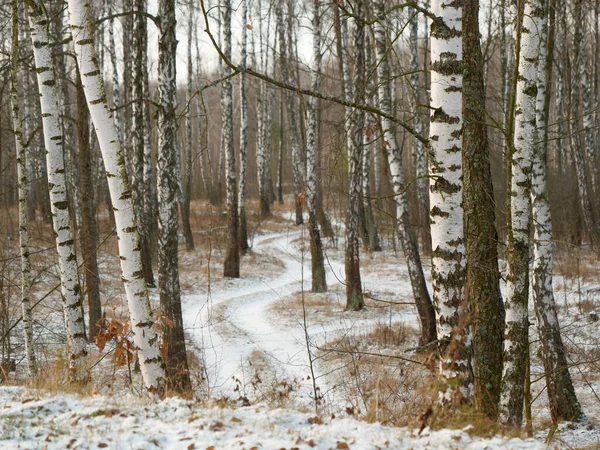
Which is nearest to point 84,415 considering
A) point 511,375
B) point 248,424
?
point 248,424

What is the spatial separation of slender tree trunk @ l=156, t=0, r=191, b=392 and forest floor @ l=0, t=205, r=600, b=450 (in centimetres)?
48

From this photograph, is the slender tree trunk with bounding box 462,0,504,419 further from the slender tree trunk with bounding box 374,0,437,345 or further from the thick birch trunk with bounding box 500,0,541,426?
the slender tree trunk with bounding box 374,0,437,345

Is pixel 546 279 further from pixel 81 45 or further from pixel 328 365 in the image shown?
pixel 81 45

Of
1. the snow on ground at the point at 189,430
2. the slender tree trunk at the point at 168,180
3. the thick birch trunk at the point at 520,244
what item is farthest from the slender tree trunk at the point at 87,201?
the thick birch trunk at the point at 520,244

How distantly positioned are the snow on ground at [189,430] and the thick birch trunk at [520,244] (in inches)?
55.1

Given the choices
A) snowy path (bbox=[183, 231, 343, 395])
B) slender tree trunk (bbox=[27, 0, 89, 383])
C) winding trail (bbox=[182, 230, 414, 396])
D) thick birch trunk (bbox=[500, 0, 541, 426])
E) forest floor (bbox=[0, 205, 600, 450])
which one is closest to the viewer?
forest floor (bbox=[0, 205, 600, 450])

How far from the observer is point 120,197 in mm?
5625

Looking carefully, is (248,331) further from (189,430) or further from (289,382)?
(189,430)

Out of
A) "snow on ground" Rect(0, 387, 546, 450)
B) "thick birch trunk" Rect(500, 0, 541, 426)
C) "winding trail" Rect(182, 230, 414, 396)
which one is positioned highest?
"thick birch trunk" Rect(500, 0, 541, 426)

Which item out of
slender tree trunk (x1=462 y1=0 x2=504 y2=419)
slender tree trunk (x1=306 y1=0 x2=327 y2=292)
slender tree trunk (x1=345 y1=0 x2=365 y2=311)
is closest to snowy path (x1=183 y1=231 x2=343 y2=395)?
slender tree trunk (x1=306 y1=0 x2=327 y2=292)

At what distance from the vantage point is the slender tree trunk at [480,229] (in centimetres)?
579

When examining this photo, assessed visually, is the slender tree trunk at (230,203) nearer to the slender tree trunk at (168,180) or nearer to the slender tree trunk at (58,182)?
the slender tree trunk at (168,180)

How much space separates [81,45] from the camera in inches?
213

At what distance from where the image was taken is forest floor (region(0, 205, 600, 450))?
157 inches
